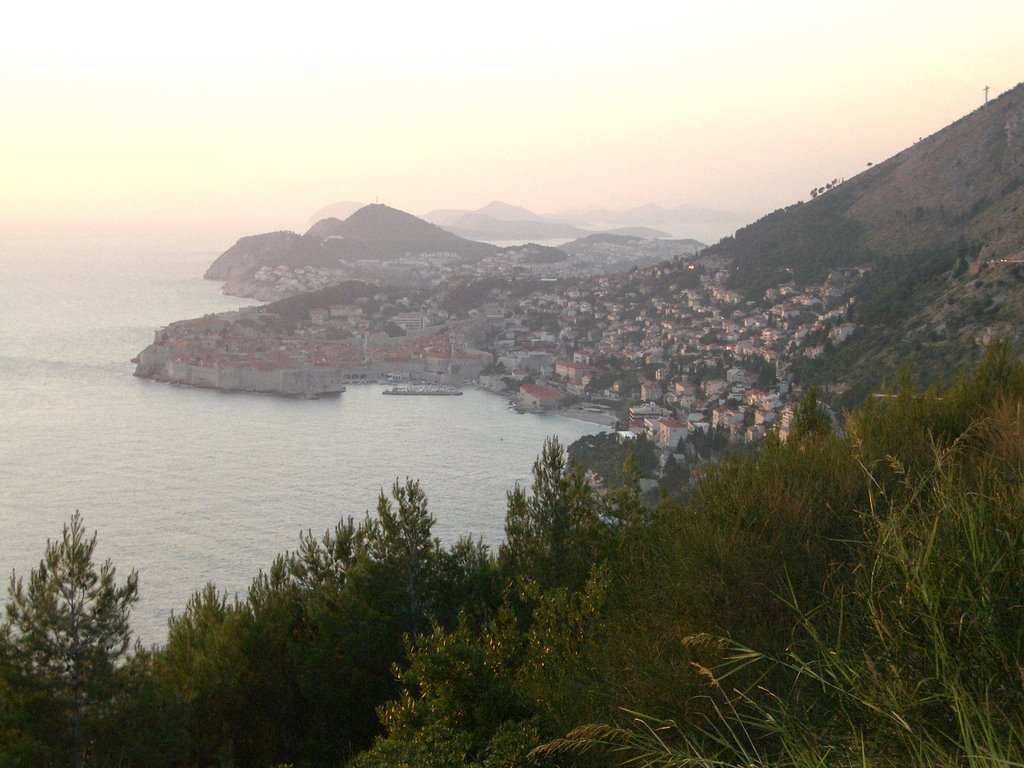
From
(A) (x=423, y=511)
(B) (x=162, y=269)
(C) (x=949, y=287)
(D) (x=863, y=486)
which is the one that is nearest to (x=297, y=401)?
(C) (x=949, y=287)

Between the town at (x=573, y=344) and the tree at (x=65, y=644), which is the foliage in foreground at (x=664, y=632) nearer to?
the tree at (x=65, y=644)

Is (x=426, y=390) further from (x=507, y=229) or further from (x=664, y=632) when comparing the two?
(x=507, y=229)

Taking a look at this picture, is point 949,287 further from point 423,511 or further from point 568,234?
point 568,234

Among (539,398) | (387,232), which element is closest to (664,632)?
(539,398)

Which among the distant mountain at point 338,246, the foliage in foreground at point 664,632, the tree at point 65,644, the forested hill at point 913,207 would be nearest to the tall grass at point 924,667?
the foliage in foreground at point 664,632

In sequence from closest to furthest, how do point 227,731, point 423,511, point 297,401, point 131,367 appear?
1. point 227,731
2. point 423,511
3. point 297,401
4. point 131,367

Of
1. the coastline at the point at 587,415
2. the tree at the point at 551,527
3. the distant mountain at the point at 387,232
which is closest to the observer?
the tree at the point at 551,527
